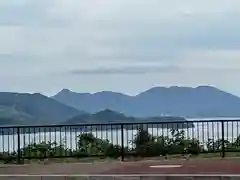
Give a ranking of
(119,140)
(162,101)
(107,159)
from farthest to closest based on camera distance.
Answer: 1. (162,101)
2. (119,140)
3. (107,159)

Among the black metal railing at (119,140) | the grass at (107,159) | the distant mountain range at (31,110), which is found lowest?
the grass at (107,159)

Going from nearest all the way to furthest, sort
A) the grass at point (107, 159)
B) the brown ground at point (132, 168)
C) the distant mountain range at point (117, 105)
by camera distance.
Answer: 1. the brown ground at point (132, 168)
2. the grass at point (107, 159)
3. the distant mountain range at point (117, 105)

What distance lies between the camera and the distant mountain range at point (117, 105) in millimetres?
21125

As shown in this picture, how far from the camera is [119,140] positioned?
1585 cm

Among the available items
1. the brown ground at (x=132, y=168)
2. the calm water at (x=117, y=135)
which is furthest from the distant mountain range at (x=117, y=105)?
the brown ground at (x=132, y=168)

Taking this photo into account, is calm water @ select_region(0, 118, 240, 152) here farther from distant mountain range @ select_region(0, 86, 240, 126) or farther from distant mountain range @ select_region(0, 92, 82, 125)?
distant mountain range @ select_region(0, 86, 240, 126)

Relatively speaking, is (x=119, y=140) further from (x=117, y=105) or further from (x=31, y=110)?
(x=117, y=105)

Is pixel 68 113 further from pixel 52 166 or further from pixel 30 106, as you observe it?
pixel 52 166

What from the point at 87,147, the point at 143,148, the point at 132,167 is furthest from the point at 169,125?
the point at 132,167

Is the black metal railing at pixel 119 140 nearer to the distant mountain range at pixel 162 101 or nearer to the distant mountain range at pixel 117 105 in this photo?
the distant mountain range at pixel 117 105

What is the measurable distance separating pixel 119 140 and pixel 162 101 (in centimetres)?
1344

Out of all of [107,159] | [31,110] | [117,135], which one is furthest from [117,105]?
[107,159]

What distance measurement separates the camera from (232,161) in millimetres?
13461

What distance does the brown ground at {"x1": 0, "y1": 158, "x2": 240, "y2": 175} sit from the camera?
1141cm
